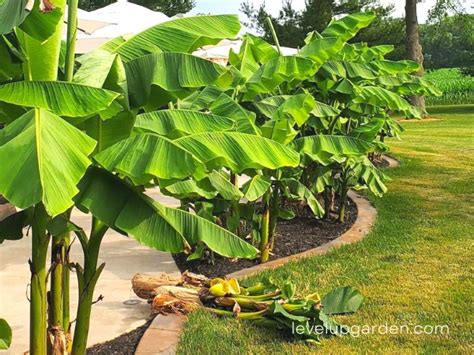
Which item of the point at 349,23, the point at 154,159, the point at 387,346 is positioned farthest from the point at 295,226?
the point at 154,159

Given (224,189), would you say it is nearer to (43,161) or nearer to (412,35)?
(43,161)

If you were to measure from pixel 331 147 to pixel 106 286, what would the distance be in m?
2.52

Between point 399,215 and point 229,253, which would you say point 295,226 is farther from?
point 229,253

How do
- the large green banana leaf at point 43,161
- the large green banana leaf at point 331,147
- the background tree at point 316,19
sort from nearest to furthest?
the large green banana leaf at point 43,161 → the large green banana leaf at point 331,147 → the background tree at point 316,19

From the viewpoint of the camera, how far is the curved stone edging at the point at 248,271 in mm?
4062

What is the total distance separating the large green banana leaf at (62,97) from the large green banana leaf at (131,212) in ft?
1.69

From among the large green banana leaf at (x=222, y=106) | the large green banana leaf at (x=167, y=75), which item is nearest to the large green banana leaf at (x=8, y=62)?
the large green banana leaf at (x=167, y=75)

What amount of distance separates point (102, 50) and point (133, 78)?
49cm

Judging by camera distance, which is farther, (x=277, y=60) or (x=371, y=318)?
(x=277, y=60)

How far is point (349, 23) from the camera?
22.6 feet

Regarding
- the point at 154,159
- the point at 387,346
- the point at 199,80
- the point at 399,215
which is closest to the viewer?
the point at 154,159

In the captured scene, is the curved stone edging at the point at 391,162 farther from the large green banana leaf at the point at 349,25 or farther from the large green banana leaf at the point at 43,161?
the large green banana leaf at the point at 43,161

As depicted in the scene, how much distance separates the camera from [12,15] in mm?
2295

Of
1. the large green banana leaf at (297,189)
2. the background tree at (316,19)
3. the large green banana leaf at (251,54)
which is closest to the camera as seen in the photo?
the large green banana leaf at (251,54)
